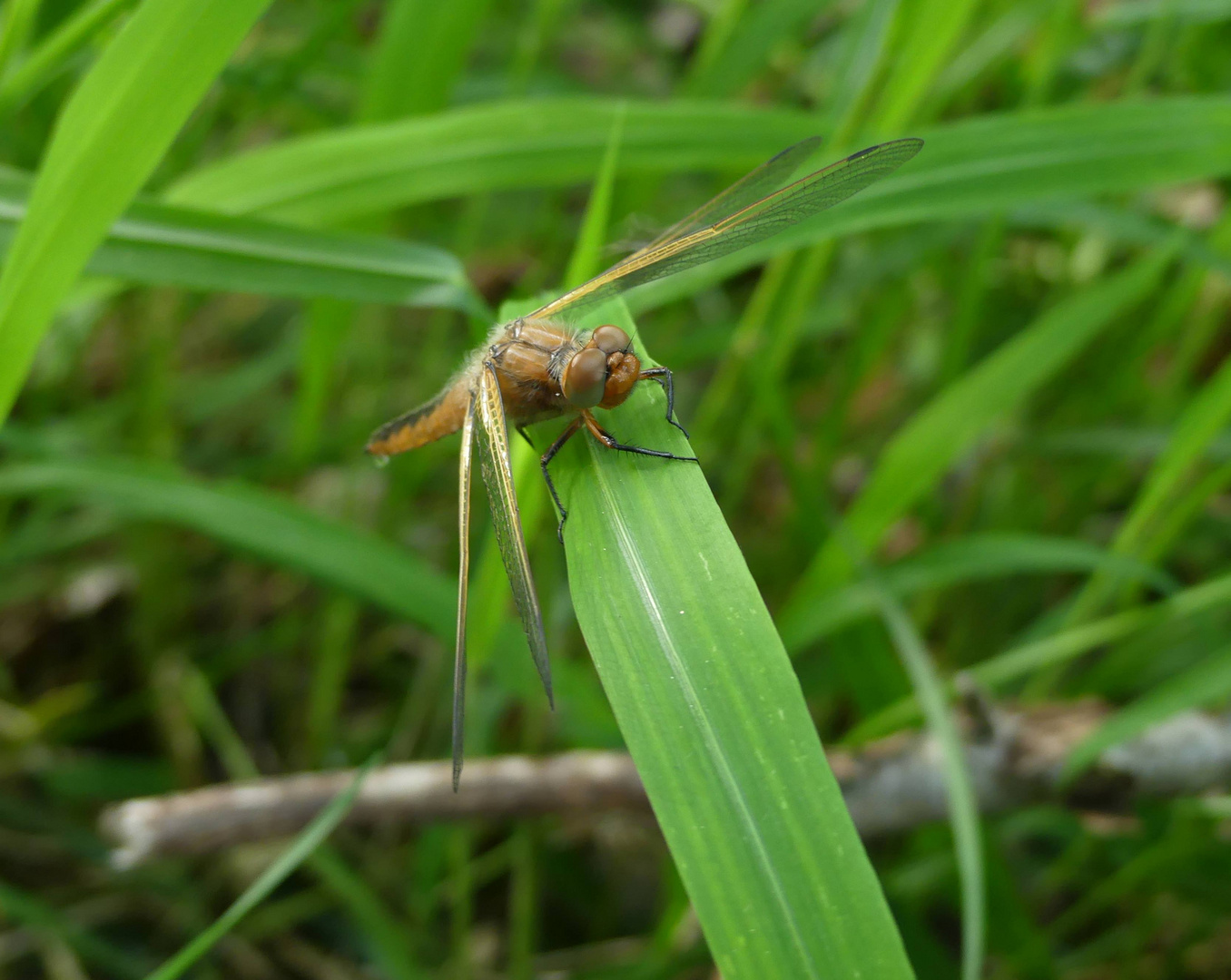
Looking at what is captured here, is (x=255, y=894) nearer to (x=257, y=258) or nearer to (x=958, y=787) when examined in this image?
(x=257, y=258)

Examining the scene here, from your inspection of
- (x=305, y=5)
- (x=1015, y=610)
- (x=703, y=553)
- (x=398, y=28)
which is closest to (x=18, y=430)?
(x=398, y=28)

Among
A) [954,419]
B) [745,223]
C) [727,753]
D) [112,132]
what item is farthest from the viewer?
[954,419]

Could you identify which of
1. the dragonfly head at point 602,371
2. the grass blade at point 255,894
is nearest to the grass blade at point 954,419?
the dragonfly head at point 602,371

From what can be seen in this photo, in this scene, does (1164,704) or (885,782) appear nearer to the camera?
(1164,704)

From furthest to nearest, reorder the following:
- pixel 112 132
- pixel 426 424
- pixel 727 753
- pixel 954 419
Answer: pixel 954 419, pixel 426 424, pixel 112 132, pixel 727 753

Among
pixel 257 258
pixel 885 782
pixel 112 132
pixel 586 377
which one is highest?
pixel 257 258

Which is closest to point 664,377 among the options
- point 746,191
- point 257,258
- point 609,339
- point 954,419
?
point 609,339
